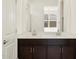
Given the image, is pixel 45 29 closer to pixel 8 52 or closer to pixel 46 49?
pixel 46 49

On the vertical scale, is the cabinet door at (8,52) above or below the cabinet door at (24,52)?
above

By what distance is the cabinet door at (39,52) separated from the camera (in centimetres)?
339

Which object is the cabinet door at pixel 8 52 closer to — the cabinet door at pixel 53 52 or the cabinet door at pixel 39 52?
the cabinet door at pixel 39 52

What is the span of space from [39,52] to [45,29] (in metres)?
0.56

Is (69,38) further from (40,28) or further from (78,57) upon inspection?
(78,57)

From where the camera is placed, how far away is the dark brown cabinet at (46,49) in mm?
3373

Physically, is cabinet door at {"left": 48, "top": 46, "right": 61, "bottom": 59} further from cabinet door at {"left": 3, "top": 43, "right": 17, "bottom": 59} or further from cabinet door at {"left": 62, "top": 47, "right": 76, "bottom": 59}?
cabinet door at {"left": 3, "top": 43, "right": 17, "bottom": 59}

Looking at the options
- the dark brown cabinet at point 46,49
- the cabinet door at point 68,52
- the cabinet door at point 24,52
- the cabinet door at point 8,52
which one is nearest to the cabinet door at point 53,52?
the dark brown cabinet at point 46,49

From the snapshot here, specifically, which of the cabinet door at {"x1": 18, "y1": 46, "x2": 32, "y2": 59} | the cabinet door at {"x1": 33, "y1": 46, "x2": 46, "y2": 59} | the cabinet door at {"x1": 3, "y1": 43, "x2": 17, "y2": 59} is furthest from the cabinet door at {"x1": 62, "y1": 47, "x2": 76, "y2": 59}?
the cabinet door at {"x1": 3, "y1": 43, "x2": 17, "y2": 59}

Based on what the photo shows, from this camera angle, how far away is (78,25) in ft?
4.59

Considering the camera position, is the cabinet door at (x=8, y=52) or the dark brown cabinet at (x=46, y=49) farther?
the dark brown cabinet at (x=46, y=49)

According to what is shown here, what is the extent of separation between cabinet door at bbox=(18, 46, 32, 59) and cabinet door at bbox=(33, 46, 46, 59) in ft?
0.38

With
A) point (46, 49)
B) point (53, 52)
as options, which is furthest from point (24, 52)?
point (53, 52)

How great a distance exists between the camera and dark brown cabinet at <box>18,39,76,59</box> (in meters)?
3.37
